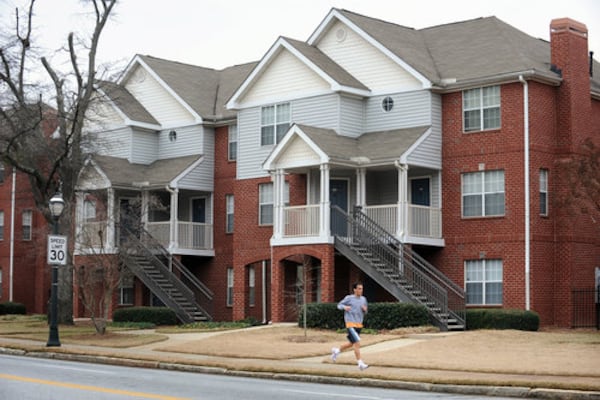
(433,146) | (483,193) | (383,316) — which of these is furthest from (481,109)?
(383,316)

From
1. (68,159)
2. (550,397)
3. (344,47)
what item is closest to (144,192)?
(68,159)

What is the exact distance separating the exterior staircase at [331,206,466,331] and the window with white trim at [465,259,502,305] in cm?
76

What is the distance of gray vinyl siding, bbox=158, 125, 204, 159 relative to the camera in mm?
46125

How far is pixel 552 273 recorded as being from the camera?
120ft

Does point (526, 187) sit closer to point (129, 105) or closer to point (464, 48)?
point (464, 48)

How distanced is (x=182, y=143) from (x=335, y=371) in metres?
25.7

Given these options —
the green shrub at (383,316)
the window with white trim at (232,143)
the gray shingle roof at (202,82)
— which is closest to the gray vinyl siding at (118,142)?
the gray shingle roof at (202,82)

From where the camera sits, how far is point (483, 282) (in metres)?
36.5

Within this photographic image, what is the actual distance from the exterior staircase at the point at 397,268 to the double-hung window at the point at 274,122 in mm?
5091

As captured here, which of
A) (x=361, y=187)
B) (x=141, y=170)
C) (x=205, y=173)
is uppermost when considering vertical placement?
(x=141, y=170)

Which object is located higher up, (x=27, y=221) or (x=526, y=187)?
(x=526, y=187)

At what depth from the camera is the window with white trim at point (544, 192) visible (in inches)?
1435

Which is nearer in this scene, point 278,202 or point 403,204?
point 403,204

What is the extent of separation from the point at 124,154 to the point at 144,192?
2437 mm
